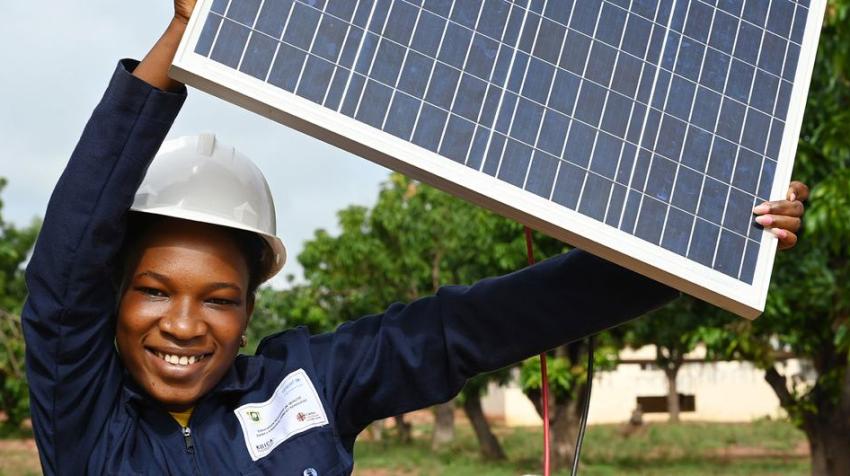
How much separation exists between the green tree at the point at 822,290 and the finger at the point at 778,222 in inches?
239

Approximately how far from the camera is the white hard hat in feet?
9.20

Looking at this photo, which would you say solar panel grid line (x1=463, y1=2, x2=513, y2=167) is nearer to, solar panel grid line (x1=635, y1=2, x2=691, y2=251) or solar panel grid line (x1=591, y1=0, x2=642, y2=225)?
solar panel grid line (x1=591, y1=0, x2=642, y2=225)

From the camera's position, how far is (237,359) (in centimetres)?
292

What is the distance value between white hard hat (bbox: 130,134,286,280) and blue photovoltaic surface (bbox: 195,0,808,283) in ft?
A: 2.04

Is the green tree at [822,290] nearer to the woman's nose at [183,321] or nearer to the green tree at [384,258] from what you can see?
the woman's nose at [183,321]

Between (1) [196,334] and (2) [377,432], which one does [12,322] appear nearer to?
(1) [196,334]

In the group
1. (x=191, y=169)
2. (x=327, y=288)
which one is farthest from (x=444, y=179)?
(x=327, y=288)

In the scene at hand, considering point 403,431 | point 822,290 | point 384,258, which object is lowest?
point 403,431

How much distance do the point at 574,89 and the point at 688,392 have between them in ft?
144

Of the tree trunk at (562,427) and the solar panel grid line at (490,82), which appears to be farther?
the tree trunk at (562,427)

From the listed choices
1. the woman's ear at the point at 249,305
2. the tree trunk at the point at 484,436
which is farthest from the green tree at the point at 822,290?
the tree trunk at the point at 484,436

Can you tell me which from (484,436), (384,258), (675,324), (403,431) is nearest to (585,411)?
(675,324)

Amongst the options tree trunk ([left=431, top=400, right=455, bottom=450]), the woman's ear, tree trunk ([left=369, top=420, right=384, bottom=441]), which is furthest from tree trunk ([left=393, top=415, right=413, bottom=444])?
the woman's ear

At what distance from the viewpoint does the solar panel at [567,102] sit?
2295 millimetres
